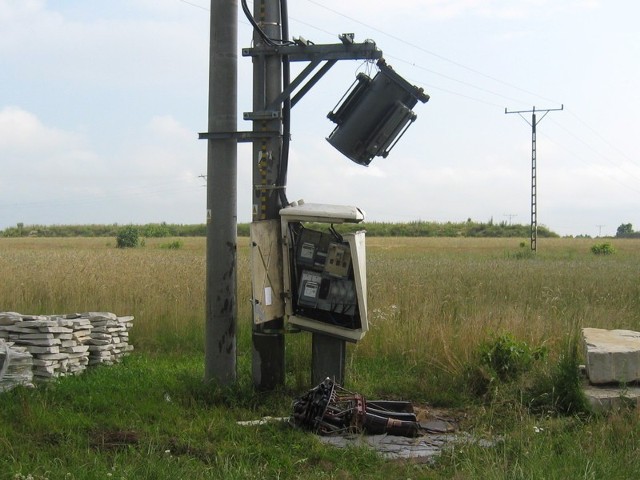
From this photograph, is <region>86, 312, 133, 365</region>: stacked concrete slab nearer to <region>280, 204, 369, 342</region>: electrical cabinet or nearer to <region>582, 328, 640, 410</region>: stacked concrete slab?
<region>280, 204, 369, 342</region>: electrical cabinet

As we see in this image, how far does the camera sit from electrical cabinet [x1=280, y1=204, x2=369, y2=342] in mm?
7477

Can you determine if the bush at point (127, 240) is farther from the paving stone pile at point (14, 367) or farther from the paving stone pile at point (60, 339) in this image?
the paving stone pile at point (14, 367)

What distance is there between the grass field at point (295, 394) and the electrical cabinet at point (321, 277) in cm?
83

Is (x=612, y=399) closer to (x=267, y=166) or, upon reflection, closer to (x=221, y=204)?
(x=267, y=166)

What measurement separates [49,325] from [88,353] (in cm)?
97

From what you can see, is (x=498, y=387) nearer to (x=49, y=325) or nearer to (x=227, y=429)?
(x=227, y=429)

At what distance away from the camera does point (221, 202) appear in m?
7.92

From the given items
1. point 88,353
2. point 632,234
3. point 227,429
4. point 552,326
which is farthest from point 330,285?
point 632,234

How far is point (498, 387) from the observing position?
7777 mm

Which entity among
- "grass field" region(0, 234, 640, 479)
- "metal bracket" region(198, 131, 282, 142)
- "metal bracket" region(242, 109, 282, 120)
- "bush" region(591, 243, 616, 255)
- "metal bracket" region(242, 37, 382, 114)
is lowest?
"grass field" region(0, 234, 640, 479)

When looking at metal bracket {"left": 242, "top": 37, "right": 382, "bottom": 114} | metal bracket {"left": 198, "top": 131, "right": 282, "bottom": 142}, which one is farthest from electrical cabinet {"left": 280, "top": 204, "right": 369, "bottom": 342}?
metal bracket {"left": 242, "top": 37, "right": 382, "bottom": 114}

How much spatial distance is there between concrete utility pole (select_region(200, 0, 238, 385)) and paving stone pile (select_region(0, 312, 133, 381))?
1587 millimetres

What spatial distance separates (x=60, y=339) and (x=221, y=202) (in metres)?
2.32

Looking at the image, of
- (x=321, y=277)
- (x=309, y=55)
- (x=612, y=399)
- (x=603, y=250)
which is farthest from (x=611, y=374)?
(x=603, y=250)
